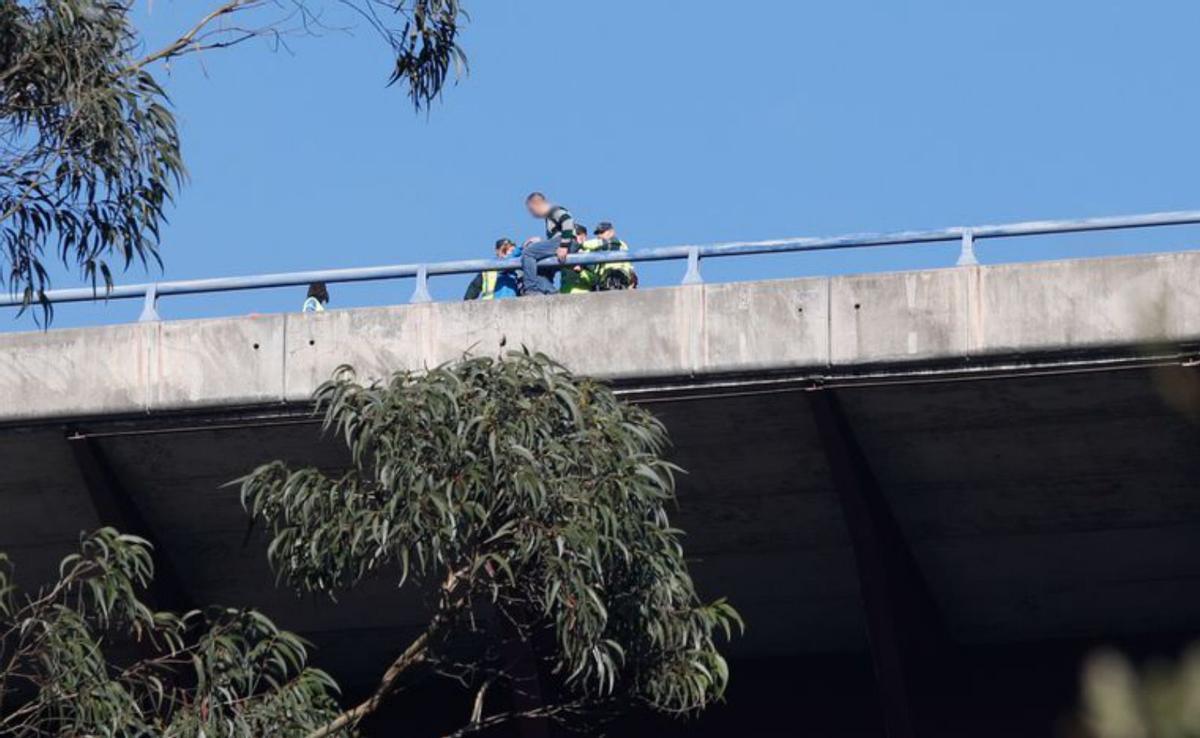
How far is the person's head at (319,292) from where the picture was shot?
51.8ft

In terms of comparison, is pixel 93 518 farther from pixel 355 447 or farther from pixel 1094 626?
pixel 1094 626

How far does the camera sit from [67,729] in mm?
9281

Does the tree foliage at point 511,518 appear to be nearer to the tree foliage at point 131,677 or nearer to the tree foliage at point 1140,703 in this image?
the tree foliage at point 131,677

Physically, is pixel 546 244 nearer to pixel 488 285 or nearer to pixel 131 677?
pixel 488 285

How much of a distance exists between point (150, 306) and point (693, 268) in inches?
180

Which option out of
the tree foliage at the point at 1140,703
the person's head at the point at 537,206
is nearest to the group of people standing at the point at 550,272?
the person's head at the point at 537,206

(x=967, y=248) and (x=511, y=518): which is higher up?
(x=967, y=248)

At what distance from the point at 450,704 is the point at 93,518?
14.8 feet

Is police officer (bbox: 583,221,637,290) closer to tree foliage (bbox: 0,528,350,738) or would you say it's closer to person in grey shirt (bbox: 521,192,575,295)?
person in grey shirt (bbox: 521,192,575,295)

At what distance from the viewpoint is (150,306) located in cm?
1548

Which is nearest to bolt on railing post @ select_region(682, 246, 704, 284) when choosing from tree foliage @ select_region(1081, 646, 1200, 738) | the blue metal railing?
the blue metal railing

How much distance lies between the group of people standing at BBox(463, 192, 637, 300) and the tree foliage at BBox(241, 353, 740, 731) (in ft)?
14.7

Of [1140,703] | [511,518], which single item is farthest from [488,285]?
[1140,703]

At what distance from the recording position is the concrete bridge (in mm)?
14203
